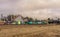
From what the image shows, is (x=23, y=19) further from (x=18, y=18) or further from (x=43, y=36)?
(x=43, y=36)

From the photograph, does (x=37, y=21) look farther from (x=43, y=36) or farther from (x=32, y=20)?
(x=43, y=36)

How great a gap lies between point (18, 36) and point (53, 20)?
25.4m

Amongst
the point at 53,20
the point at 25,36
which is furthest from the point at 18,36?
the point at 53,20

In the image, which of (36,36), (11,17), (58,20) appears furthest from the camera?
(58,20)

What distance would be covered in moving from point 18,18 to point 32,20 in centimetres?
315

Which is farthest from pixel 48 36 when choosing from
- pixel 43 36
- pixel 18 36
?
pixel 18 36

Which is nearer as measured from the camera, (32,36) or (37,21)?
(32,36)

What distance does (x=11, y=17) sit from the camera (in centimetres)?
3397

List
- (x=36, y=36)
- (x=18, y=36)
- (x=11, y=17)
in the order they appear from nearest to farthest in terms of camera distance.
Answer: (x=18, y=36) < (x=36, y=36) < (x=11, y=17)

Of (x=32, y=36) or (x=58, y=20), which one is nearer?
(x=32, y=36)

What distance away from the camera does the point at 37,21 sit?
114 feet

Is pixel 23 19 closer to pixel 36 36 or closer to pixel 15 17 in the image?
pixel 15 17

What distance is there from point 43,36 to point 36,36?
794mm

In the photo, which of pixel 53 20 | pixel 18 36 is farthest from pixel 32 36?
pixel 53 20
